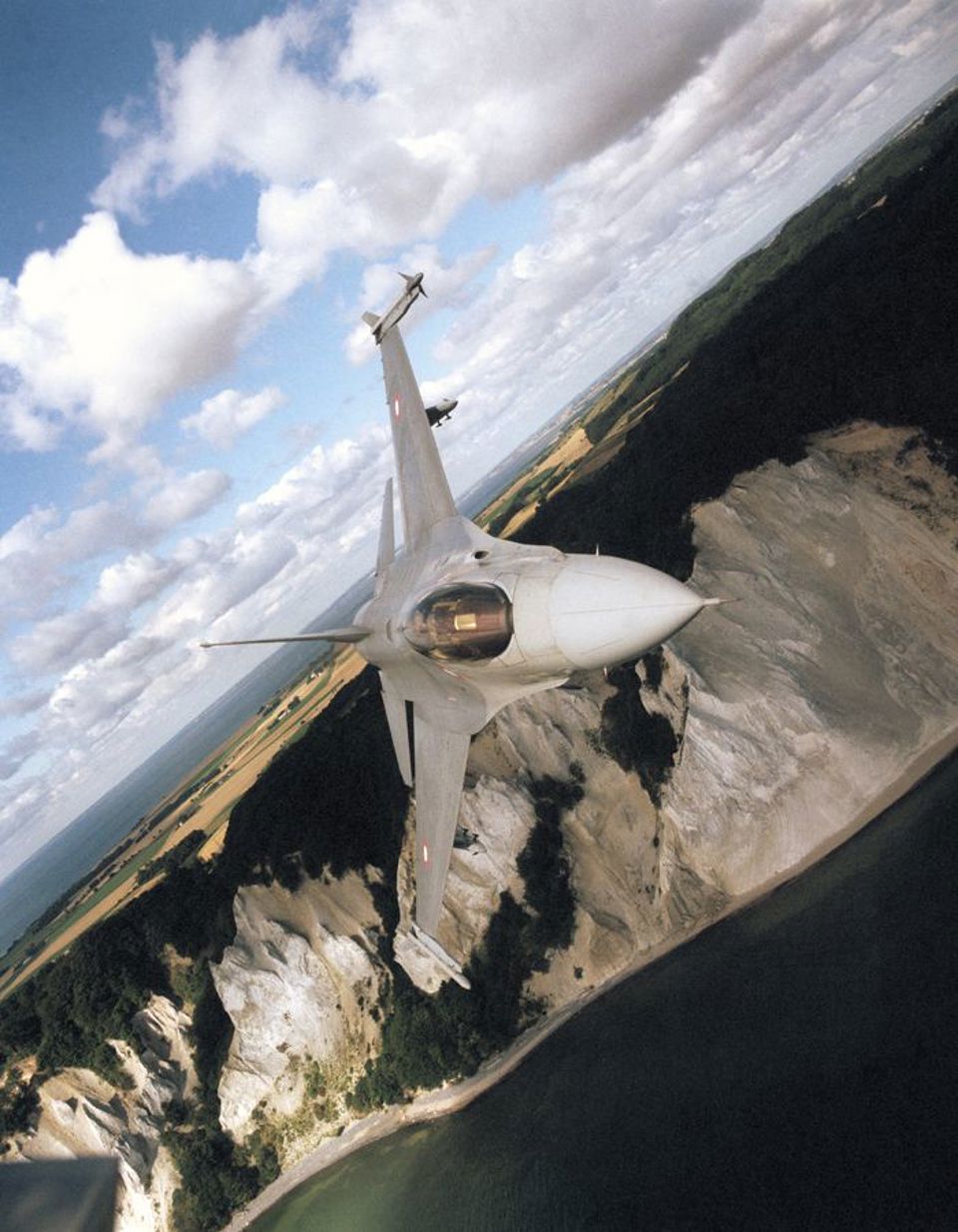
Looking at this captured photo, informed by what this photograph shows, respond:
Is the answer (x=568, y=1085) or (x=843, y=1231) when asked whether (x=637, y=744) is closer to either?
(x=568, y=1085)

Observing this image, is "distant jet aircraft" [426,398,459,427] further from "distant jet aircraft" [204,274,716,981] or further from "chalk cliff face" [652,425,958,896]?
"chalk cliff face" [652,425,958,896]

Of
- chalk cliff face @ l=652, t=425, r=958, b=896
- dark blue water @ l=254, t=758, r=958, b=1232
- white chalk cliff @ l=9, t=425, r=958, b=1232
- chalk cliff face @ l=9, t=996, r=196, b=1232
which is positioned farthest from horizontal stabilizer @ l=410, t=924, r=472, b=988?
chalk cliff face @ l=9, t=996, r=196, b=1232

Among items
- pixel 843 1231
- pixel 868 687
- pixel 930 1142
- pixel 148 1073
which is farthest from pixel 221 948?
pixel 868 687

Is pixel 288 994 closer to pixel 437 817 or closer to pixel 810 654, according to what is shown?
pixel 437 817

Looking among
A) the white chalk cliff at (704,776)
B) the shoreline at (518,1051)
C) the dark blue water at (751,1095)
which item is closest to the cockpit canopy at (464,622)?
the dark blue water at (751,1095)

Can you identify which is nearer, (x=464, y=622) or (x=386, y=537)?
(x=464, y=622)

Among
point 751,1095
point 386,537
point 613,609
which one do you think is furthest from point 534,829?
point 613,609
